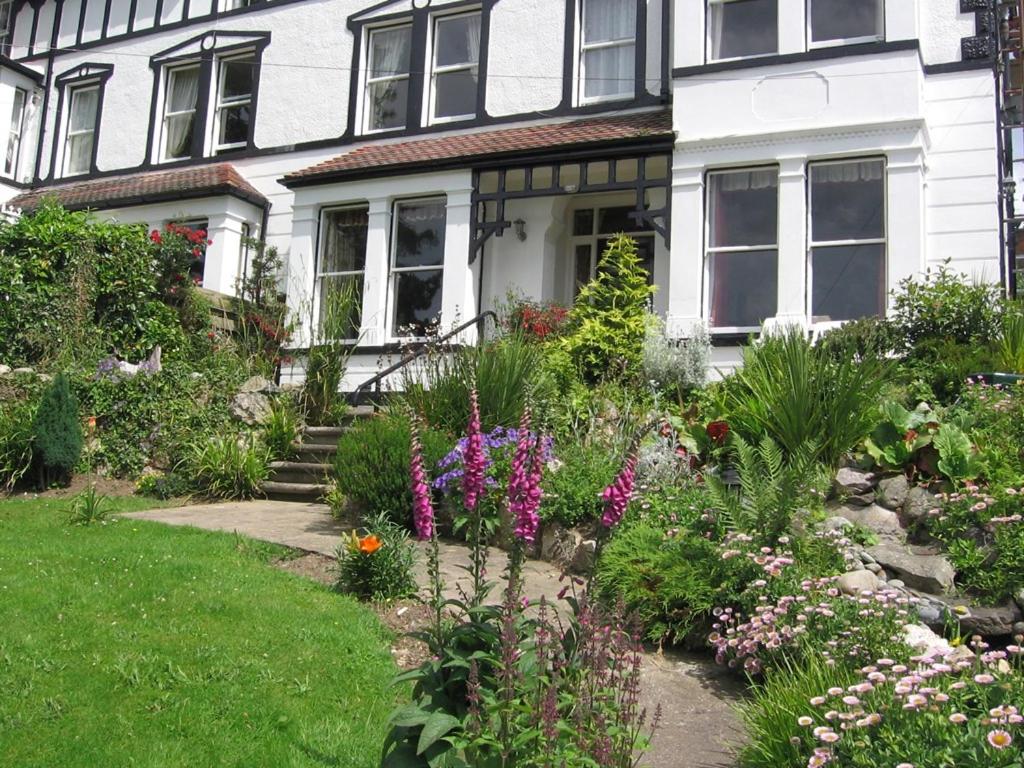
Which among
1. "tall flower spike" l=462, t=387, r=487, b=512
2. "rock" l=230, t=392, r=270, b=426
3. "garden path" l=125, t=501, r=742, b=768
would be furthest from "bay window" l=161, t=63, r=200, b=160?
"tall flower spike" l=462, t=387, r=487, b=512

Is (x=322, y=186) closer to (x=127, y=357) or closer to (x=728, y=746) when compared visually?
(x=127, y=357)

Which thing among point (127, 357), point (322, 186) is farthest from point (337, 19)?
point (127, 357)

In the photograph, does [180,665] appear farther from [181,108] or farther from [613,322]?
[181,108]

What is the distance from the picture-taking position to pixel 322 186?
13242 mm

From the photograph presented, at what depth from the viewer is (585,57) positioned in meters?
13.1

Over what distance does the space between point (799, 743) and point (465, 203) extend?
10106mm

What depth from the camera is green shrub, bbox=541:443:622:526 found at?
20.2ft

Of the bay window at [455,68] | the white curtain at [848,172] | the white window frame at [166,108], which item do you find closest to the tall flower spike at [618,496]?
the white curtain at [848,172]

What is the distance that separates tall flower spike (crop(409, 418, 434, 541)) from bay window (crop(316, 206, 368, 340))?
10004 millimetres

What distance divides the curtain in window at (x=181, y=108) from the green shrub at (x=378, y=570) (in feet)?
43.9

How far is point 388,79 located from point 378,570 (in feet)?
37.5

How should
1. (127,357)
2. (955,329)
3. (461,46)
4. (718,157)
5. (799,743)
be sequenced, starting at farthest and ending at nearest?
(461,46) → (127,357) → (718,157) → (955,329) → (799,743)

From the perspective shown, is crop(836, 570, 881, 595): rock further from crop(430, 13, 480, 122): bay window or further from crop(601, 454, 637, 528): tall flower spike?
crop(430, 13, 480, 122): bay window

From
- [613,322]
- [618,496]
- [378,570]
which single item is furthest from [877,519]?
[613,322]
